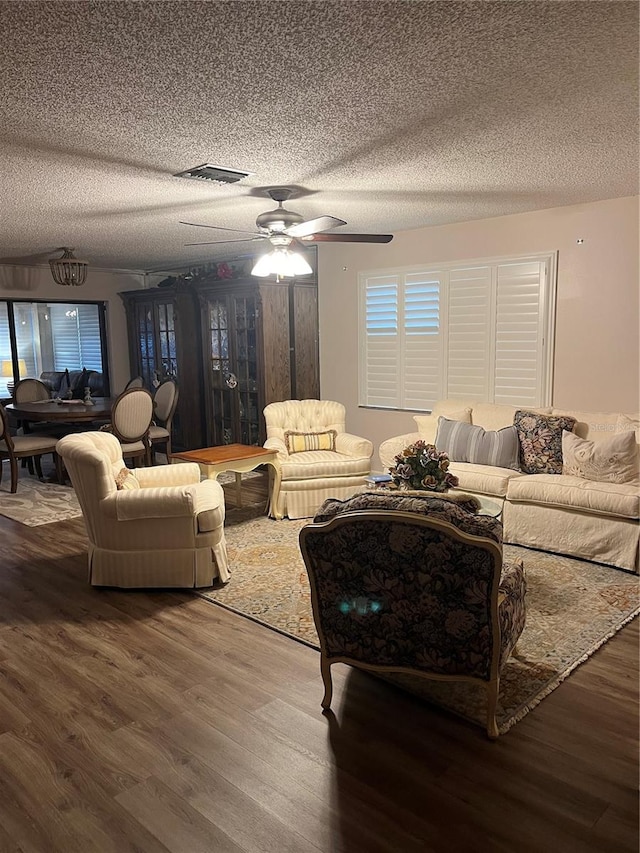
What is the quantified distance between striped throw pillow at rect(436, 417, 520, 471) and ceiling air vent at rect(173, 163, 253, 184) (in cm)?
253

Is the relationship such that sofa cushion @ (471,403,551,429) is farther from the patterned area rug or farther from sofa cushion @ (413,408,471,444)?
the patterned area rug

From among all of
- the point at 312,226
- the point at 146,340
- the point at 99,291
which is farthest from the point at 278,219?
the point at 99,291

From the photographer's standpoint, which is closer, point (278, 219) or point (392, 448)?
point (278, 219)

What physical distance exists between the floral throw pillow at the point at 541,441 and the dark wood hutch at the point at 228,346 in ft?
9.39

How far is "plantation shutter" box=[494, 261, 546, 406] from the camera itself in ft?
16.6

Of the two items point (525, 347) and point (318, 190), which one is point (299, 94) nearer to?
point (318, 190)

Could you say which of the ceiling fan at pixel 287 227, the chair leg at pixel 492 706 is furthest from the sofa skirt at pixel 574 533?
the ceiling fan at pixel 287 227

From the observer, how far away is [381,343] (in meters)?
6.17

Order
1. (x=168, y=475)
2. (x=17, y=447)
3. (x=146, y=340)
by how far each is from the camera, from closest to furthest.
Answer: (x=168, y=475), (x=17, y=447), (x=146, y=340)

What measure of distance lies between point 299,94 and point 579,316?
3241 millimetres

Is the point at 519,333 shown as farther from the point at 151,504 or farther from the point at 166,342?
the point at 166,342

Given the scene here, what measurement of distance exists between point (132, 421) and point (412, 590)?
4.52 m

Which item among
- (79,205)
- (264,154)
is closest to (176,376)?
(79,205)

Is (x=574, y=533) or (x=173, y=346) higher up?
(x=173, y=346)
